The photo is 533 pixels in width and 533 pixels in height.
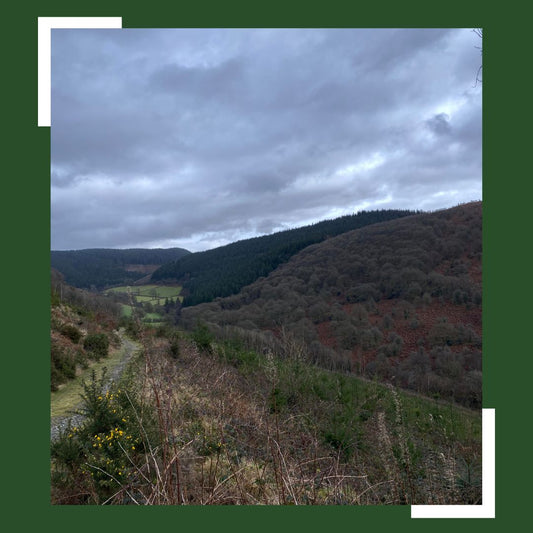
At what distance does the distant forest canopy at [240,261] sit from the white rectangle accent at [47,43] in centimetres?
2385

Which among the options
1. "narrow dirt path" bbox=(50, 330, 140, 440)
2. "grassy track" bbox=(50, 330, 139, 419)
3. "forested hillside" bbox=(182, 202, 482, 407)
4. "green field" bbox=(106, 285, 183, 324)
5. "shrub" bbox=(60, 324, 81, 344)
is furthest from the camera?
"forested hillside" bbox=(182, 202, 482, 407)

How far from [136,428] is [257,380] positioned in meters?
5.56

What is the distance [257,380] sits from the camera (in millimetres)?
8648

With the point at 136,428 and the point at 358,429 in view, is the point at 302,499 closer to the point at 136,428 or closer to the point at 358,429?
the point at 136,428

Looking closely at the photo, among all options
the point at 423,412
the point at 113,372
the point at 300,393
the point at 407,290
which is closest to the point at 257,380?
the point at 300,393

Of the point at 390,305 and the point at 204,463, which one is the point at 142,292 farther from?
the point at 390,305

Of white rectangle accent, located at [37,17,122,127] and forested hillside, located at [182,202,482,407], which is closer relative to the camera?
white rectangle accent, located at [37,17,122,127]

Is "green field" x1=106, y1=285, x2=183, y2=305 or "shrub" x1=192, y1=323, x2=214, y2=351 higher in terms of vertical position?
"green field" x1=106, y1=285, x2=183, y2=305

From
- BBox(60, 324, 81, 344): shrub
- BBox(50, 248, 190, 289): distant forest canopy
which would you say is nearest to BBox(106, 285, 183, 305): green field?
BBox(50, 248, 190, 289): distant forest canopy

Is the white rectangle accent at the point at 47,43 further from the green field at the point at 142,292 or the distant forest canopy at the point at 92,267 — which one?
the distant forest canopy at the point at 92,267

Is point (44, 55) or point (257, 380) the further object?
point (257, 380)

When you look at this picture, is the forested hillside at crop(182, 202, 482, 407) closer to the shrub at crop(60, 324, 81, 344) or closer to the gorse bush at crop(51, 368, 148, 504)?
the shrub at crop(60, 324, 81, 344)

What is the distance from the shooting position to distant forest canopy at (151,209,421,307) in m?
43.6

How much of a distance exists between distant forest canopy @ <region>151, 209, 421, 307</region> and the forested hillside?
482 centimetres
